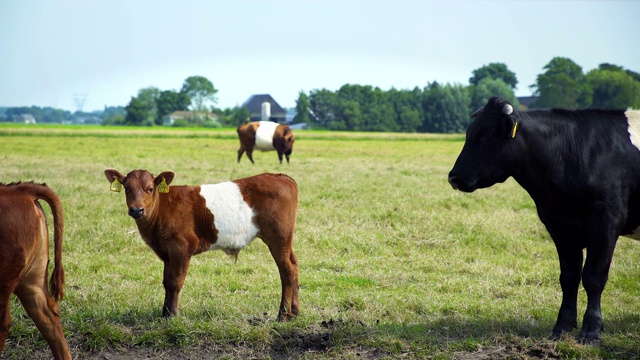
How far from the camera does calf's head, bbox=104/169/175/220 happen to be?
6180 mm

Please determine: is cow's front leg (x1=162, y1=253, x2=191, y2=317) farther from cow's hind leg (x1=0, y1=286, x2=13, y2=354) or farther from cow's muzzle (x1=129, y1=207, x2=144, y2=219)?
cow's hind leg (x1=0, y1=286, x2=13, y2=354)

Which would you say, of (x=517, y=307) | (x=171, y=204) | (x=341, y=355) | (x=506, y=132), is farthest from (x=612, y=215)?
(x=171, y=204)

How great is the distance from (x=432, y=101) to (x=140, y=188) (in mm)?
92091

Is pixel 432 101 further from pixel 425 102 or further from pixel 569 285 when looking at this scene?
pixel 569 285

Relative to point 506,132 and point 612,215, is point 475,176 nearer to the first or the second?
point 506,132

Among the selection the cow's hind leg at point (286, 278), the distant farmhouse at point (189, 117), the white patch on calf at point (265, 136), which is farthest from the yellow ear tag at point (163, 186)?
the distant farmhouse at point (189, 117)

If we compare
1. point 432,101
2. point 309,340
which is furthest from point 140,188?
point 432,101

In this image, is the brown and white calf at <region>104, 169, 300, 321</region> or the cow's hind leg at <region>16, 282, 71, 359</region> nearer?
the cow's hind leg at <region>16, 282, 71, 359</region>

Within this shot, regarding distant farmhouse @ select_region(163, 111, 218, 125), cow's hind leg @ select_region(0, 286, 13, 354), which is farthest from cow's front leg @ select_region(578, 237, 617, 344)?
distant farmhouse @ select_region(163, 111, 218, 125)

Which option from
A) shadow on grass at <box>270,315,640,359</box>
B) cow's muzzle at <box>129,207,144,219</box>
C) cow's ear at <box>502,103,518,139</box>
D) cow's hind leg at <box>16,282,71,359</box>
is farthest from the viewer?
cow's muzzle at <box>129,207,144,219</box>

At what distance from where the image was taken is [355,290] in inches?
320

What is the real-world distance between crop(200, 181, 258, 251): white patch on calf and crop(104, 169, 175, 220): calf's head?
19.6 inches

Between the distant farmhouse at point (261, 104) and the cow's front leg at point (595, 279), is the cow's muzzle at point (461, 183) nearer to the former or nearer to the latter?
the cow's front leg at point (595, 279)

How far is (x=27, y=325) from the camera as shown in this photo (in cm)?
633
